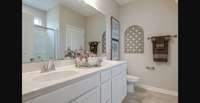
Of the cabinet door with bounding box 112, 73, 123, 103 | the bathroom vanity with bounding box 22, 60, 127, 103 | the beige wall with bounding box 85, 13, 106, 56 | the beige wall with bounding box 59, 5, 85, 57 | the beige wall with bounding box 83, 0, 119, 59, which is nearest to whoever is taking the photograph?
the bathroom vanity with bounding box 22, 60, 127, 103

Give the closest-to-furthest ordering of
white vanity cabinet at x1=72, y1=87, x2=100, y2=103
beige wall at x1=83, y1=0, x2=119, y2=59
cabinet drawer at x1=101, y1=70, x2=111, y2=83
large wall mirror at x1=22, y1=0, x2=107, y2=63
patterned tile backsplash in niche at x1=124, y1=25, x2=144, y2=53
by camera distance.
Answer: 1. white vanity cabinet at x1=72, y1=87, x2=100, y2=103
2. large wall mirror at x1=22, y1=0, x2=107, y2=63
3. cabinet drawer at x1=101, y1=70, x2=111, y2=83
4. beige wall at x1=83, y1=0, x2=119, y2=59
5. patterned tile backsplash in niche at x1=124, y1=25, x2=144, y2=53

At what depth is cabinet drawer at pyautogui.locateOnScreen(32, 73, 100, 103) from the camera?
0.87 m

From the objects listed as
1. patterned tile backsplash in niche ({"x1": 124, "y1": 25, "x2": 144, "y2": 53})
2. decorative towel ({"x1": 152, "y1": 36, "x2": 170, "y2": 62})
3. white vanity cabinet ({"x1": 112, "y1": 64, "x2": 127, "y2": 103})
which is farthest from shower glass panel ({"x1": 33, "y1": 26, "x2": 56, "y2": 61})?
decorative towel ({"x1": 152, "y1": 36, "x2": 170, "y2": 62})

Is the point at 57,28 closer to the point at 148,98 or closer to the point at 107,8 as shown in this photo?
the point at 107,8

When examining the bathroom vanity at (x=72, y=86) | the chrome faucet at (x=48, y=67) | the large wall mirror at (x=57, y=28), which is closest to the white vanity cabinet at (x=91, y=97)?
the bathroom vanity at (x=72, y=86)

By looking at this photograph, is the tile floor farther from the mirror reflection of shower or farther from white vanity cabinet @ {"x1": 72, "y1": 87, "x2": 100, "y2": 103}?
the mirror reflection of shower

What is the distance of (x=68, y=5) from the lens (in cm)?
189

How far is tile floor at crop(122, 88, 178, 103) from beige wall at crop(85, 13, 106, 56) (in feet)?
3.89

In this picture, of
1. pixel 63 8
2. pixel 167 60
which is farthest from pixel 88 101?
pixel 167 60

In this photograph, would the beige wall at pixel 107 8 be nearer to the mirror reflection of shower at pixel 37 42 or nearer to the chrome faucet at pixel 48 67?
the mirror reflection of shower at pixel 37 42

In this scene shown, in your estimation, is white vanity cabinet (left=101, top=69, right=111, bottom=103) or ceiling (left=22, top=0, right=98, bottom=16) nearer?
ceiling (left=22, top=0, right=98, bottom=16)

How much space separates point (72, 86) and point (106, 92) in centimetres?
81

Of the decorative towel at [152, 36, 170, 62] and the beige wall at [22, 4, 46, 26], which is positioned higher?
the beige wall at [22, 4, 46, 26]
